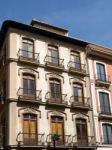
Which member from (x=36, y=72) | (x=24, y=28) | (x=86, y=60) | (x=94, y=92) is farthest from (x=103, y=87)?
(x=24, y=28)

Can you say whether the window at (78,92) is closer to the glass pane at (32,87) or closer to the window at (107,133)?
the window at (107,133)

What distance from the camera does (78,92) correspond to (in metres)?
27.9

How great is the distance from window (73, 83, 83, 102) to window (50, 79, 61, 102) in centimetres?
166

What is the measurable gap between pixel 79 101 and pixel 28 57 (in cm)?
625

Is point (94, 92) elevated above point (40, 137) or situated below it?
above

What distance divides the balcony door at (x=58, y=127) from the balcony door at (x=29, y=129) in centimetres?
169

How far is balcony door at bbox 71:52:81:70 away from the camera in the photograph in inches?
1137

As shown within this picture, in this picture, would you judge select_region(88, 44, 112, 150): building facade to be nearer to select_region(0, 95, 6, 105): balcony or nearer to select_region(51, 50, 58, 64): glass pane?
select_region(51, 50, 58, 64): glass pane

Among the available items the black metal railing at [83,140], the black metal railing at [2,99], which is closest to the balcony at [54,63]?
the black metal railing at [2,99]

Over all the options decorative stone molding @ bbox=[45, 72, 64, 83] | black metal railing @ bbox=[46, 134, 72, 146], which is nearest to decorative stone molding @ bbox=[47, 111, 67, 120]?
black metal railing @ bbox=[46, 134, 72, 146]

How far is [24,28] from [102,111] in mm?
10775

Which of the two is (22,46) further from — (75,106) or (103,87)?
(103,87)

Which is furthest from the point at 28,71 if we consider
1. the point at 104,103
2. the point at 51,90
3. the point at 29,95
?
the point at 104,103

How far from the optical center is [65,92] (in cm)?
2688
